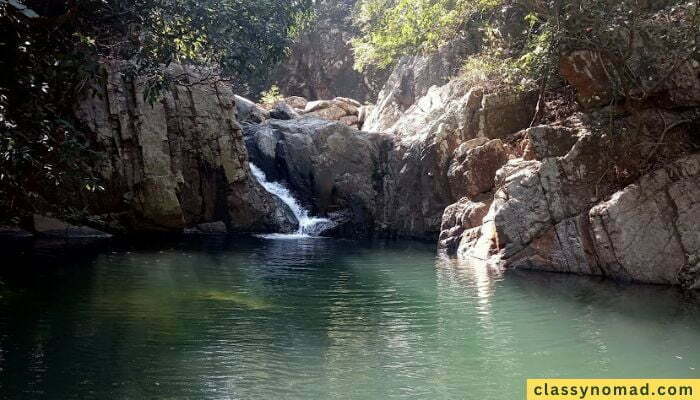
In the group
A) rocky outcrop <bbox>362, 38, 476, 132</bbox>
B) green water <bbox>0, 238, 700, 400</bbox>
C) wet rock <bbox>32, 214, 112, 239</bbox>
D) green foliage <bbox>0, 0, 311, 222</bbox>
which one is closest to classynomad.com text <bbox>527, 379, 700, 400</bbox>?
green water <bbox>0, 238, 700, 400</bbox>

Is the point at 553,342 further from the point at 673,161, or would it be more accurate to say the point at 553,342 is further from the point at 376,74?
the point at 376,74

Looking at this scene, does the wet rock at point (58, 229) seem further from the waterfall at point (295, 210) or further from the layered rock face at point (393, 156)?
the layered rock face at point (393, 156)

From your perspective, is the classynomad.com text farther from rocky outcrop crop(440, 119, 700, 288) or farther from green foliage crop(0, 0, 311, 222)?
green foliage crop(0, 0, 311, 222)

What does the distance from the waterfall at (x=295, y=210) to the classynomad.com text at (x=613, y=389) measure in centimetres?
1964

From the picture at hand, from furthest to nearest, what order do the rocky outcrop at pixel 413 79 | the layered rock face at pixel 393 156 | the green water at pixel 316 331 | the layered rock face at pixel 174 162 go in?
the rocky outcrop at pixel 413 79 < the layered rock face at pixel 174 162 < the layered rock face at pixel 393 156 < the green water at pixel 316 331

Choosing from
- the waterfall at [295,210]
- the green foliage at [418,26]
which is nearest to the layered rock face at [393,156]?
the waterfall at [295,210]

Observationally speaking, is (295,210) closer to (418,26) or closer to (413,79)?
(413,79)

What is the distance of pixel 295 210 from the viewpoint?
2944 cm

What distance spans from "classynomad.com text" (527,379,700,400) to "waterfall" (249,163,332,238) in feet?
64.5

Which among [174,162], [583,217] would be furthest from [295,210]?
[583,217]

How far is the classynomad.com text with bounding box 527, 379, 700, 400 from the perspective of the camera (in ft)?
25.8

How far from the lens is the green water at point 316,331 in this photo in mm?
7992

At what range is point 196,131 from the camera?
86.4ft

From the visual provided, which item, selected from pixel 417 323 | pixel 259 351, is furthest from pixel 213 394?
pixel 417 323
